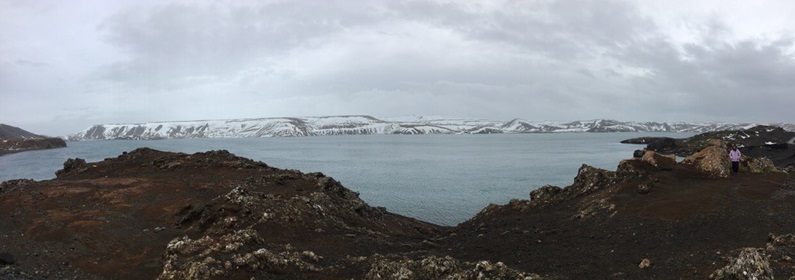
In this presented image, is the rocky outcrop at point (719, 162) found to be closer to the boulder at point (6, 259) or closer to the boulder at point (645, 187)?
the boulder at point (645, 187)

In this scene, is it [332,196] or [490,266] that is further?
[332,196]

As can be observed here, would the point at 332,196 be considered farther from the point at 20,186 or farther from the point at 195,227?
the point at 20,186

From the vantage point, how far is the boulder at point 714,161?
33.9 meters

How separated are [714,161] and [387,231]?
83.8 feet

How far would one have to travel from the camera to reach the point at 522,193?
213ft

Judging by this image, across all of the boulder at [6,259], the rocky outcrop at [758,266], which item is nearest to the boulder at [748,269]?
the rocky outcrop at [758,266]

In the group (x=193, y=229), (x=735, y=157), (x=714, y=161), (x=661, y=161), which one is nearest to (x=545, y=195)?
(x=661, y=161)

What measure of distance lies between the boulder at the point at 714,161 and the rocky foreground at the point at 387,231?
0.15 meters

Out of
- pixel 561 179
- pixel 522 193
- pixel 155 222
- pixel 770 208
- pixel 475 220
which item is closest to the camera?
pixel 770 208

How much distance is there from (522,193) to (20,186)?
2213 inches

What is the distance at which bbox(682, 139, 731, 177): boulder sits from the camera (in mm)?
33906

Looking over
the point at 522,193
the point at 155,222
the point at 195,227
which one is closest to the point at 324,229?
the point at 195,227

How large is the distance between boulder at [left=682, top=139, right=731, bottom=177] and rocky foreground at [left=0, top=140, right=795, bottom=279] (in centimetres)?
15

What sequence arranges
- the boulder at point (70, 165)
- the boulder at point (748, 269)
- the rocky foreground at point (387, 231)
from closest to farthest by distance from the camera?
the boulder at point (748, 269)
the rocky foreground at point (387, 231)
the boulder at point (70, 165)
